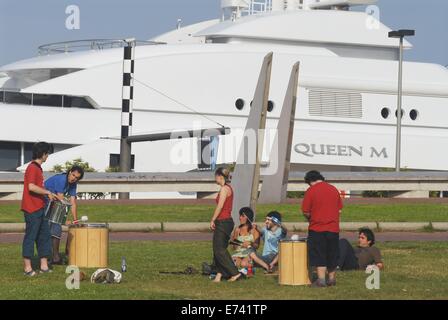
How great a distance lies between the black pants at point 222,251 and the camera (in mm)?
16500

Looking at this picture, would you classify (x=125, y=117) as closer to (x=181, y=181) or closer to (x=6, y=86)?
(x=181, y=181)

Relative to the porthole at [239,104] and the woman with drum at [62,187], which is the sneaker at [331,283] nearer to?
the woman with drum at [62,187]

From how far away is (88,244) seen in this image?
696 inches

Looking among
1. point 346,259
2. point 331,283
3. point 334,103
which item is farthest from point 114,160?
point 331,283

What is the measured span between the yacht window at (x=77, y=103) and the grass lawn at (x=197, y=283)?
93.3ft

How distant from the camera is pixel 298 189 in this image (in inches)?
1448

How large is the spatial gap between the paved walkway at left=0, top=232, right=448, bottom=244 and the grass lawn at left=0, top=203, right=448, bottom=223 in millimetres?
2634

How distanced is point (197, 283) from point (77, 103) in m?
33.4

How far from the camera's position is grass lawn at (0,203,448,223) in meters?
28.3

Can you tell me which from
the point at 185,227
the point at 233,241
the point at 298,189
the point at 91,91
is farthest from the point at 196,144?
the point at 233,241

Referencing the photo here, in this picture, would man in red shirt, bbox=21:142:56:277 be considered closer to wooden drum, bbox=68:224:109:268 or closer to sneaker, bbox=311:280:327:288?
wooden drum, bbox=68:224:109:268

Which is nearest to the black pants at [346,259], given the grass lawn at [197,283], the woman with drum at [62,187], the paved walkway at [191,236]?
the grass lawn at [197,283]

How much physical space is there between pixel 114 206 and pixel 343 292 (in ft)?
56.7

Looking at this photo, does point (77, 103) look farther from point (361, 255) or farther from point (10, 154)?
point (361, 255)
